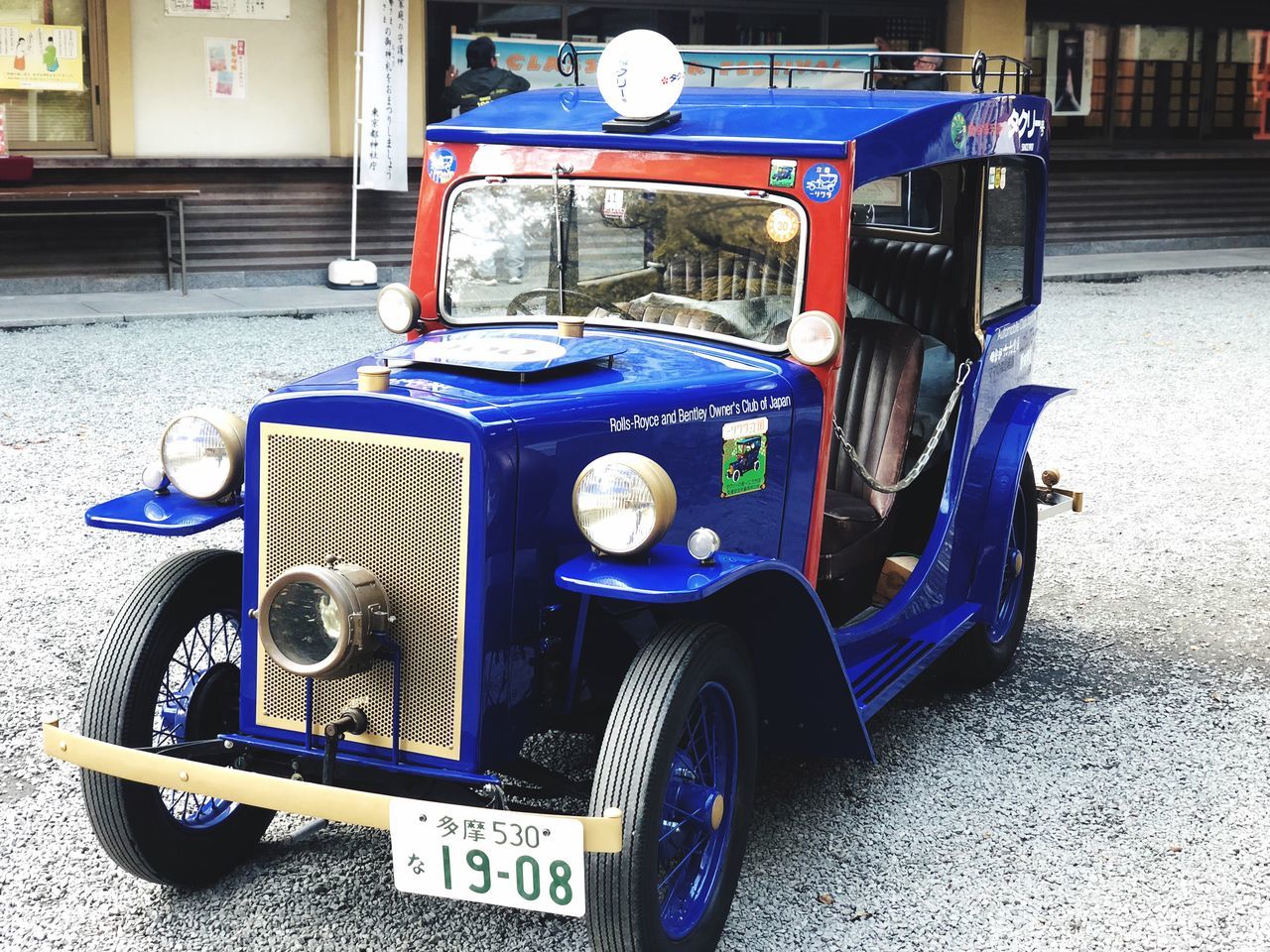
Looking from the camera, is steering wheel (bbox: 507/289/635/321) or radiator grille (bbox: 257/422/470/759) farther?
steering wheel (bbox: 507/289/635/321)

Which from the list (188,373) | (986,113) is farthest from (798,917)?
(188,373)

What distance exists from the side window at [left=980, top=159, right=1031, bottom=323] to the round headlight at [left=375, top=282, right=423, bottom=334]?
6.17 ft

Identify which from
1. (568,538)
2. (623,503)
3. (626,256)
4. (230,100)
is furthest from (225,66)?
(623,503)

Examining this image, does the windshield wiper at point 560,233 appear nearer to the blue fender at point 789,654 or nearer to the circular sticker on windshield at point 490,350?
the circular sticker on windshield at point 490,350

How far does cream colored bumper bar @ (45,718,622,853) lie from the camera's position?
270cm

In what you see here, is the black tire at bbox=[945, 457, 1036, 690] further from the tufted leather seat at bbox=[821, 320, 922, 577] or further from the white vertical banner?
the white vertical banner

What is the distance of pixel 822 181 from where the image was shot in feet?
12.0

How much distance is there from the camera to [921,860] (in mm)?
3648

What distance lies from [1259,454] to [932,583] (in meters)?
4.23

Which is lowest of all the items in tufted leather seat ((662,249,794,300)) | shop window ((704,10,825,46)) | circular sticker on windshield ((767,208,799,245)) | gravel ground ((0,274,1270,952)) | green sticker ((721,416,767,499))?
gravel ground ((0,274,1270,952))

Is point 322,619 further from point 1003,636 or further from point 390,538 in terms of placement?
point 1003,636

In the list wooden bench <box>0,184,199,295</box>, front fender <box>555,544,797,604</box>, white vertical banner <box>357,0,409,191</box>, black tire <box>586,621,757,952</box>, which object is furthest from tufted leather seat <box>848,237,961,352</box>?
white vertical banner <box>357,0,409,191</box>

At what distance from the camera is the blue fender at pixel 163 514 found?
3.27m

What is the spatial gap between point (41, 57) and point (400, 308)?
9248 millimetres
